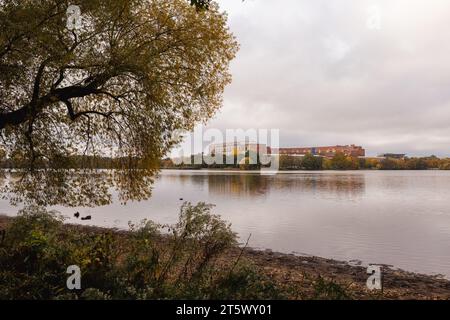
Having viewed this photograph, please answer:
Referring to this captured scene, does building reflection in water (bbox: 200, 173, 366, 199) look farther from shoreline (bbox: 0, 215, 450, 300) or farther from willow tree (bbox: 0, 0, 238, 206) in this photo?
willow tree (bbox: 0, 0, 238, 206)

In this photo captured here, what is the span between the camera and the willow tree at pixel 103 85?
1208 cm

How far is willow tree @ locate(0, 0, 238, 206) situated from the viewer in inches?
476

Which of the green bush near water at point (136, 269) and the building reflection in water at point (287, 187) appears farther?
the building reflection in water at point (287, 187)

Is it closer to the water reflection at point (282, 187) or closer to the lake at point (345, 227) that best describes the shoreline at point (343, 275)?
the lake at point (345, 227)

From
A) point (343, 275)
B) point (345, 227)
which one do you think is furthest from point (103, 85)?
point (345, 227)

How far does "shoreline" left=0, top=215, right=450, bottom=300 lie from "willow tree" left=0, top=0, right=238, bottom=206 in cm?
480

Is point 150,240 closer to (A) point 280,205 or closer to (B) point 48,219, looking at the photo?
(B) point 48,219

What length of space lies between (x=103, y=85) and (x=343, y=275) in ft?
41.9

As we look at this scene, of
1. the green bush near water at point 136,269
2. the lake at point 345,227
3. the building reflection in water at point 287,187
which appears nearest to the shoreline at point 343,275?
the lake at point 345,227

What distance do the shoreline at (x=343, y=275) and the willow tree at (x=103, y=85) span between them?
4.80 metres

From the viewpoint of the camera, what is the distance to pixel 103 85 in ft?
45.4

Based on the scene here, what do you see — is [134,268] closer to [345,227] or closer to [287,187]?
[345,227]

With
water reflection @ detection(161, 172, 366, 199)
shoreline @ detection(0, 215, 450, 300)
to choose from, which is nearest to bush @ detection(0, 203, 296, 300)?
shoreline @ detection(0, 215, 450, 300)
